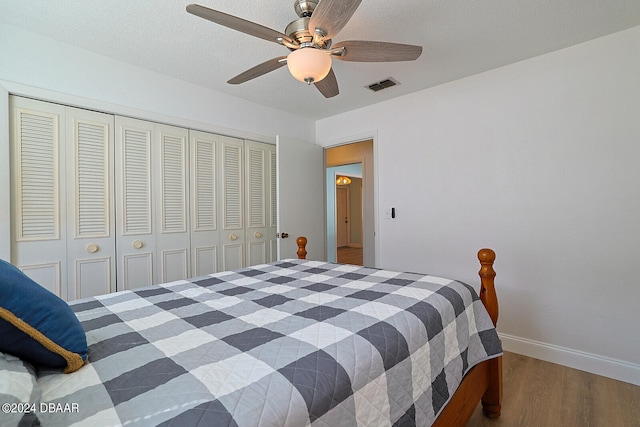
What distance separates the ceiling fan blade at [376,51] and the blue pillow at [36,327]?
1.57 metres

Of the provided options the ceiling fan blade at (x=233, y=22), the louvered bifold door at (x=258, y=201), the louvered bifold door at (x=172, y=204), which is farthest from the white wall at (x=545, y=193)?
the louvered bifold door at (x=172, y=204)

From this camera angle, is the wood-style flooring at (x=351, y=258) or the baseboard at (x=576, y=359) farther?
the wood-style flooring at (x=351, y=258)

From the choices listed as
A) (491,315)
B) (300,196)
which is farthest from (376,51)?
(300,196)

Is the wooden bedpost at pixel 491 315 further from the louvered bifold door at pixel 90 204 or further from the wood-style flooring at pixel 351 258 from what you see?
the wood-style flooring at pixel 351 258

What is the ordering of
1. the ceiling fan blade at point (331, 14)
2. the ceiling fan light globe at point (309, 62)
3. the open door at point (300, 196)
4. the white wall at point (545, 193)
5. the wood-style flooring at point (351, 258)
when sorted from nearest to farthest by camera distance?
1. the ceiling fan blade at point (331, 14)
2. the ceiling fan light globe at point (309, 62)
3. the white wall at point (545, 193)
4. the open door at point (300, 196)
5. the wood-style flooring at point (351, 258)

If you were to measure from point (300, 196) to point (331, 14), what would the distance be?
226cm

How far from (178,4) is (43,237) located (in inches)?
70.2

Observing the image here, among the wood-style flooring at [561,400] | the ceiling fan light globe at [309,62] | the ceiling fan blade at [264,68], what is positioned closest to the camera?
the ceiling fan light globe at [309,62]

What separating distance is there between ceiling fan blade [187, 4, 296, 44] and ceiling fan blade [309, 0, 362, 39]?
0.22 metres

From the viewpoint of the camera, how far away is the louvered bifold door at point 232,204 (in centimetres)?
300

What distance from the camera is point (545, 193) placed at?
224 cm

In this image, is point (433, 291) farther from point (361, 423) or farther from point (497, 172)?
point (497, 172)

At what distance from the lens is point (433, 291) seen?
4.42 ft

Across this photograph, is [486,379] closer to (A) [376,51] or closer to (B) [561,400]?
(B) [561,400]
